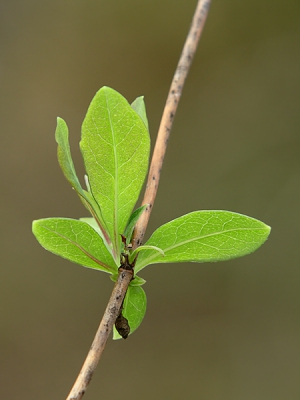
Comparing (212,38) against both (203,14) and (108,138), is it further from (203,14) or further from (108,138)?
(108,138)

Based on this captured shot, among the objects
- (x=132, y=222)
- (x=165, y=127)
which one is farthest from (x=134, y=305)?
(x=165, y=127)

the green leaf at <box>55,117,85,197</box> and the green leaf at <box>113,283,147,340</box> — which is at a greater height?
the green leaf at <box>55,117,85,197</box>

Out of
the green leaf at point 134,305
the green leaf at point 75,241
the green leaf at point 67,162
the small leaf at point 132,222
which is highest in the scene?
the green leaf at point 67,162

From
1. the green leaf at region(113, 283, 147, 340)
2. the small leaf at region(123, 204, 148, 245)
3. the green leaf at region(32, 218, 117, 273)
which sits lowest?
the green leaf at region(113, 283, 147, 340)

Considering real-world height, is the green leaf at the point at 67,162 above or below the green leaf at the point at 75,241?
above

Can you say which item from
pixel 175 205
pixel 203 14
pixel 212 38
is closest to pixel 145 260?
pixel 203 14

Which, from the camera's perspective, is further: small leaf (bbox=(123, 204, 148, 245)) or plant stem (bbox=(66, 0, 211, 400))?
small leaf (bbox=(123, 204, 148, 245))
